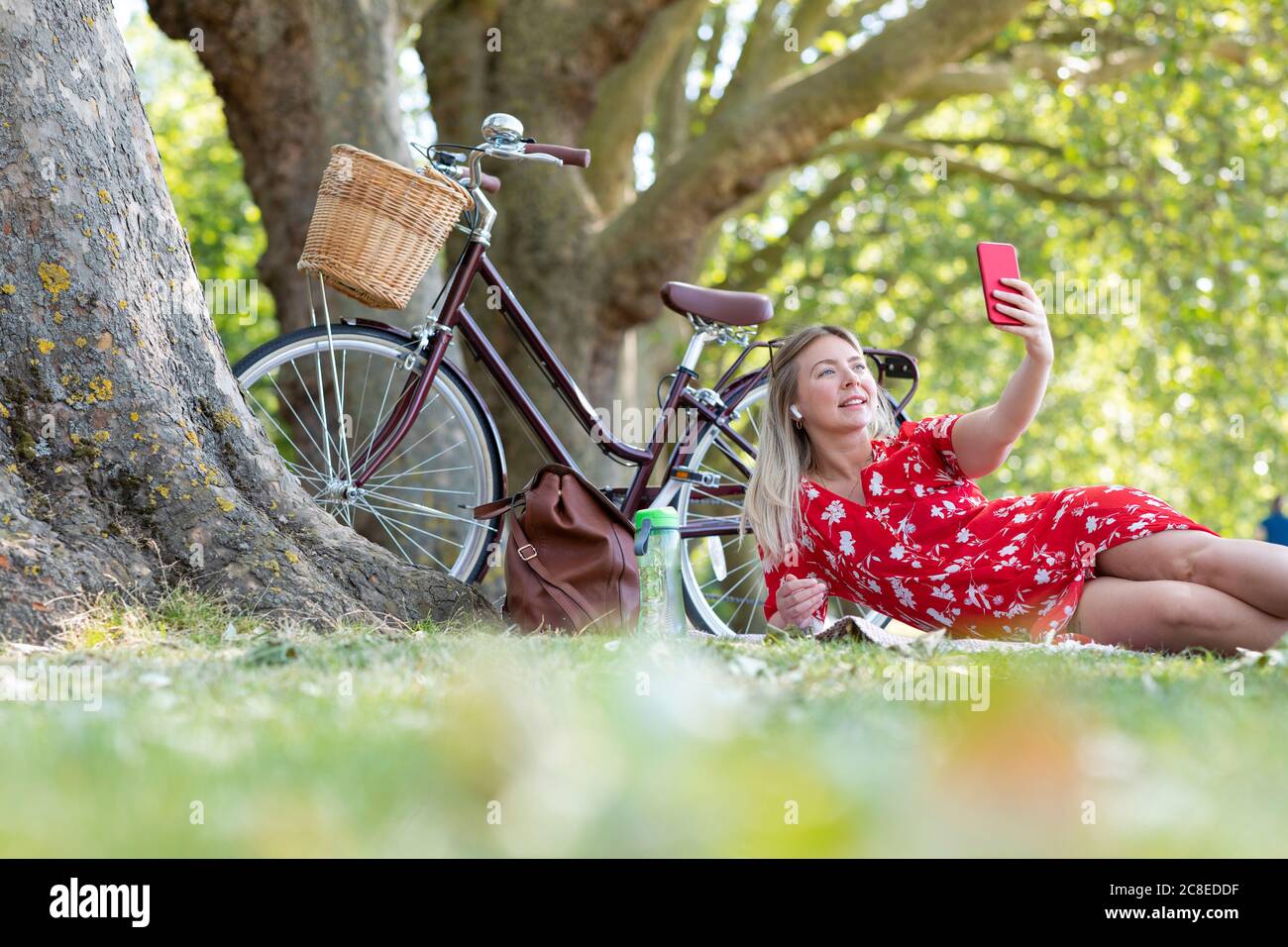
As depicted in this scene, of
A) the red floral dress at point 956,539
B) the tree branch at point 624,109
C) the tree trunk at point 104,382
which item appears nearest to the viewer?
the tree trunk at point 104,382

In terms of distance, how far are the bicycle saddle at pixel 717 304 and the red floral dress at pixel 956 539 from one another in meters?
0.97

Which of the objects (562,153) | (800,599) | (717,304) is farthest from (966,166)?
(800,599)

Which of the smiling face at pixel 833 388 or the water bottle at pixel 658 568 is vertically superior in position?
the smiling face at pixel 833 388

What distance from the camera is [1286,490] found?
12078mm

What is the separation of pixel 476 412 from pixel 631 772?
9.47 feet

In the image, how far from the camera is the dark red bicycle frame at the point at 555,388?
4.05 meters

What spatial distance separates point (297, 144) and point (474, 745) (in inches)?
202

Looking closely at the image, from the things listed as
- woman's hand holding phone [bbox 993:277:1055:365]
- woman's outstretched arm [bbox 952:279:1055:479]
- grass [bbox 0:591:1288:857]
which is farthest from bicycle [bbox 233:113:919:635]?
grass [bbox 0:591:1288:857]

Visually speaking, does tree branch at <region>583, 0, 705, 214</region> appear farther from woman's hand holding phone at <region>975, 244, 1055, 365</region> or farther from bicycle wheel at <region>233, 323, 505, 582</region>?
woman's hand holding phone at <region>975, 244, 1055, 365</region>

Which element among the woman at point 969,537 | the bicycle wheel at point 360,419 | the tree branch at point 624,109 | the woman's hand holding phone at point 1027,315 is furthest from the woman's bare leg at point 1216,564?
the tree branch at point 624,109

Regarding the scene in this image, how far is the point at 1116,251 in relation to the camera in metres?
11.1

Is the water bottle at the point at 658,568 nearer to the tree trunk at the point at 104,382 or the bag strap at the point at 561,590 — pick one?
the bag strap at the point at 561,590

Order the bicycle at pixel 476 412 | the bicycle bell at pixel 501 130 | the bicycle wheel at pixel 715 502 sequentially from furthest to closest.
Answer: the bicycle wheel at pixel 715 502
the bicycle bell at pixel 501 130
the bicycle at pixel 476 412
